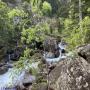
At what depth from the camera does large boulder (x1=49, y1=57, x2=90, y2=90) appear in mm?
6887

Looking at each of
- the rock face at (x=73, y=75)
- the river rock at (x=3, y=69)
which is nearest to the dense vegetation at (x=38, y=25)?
the rock face at (x=73, y=75)

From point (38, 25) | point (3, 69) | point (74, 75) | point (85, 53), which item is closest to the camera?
point (74, 75)

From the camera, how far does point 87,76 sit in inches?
273

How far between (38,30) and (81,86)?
2.06m

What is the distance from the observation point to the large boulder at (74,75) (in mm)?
6887

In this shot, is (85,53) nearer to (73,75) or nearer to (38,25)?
(73,75)

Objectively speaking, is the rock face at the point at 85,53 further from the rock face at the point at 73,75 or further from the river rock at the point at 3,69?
the river rock at the point at 3,69

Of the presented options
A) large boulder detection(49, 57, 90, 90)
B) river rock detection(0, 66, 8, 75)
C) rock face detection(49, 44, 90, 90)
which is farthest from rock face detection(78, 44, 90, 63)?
river rock detection(0, 66, 8, 75)

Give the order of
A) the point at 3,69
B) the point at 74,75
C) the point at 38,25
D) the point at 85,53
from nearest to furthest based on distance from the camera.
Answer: the point at 74,75 < the point at 85,53 < the point at 38,25 < the point at 3,69

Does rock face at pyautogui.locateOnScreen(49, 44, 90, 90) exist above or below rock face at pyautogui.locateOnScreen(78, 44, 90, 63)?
below

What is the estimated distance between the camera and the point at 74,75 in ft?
22.9

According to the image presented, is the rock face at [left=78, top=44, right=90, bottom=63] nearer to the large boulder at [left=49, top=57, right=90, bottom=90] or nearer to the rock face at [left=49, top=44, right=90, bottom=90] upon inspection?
the rock face at [left=49, top=44, right=90, bottom=90]

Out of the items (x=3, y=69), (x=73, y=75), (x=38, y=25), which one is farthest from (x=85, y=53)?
(x=3, y=69)

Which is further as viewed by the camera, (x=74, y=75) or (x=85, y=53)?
(x=85, y=53)
